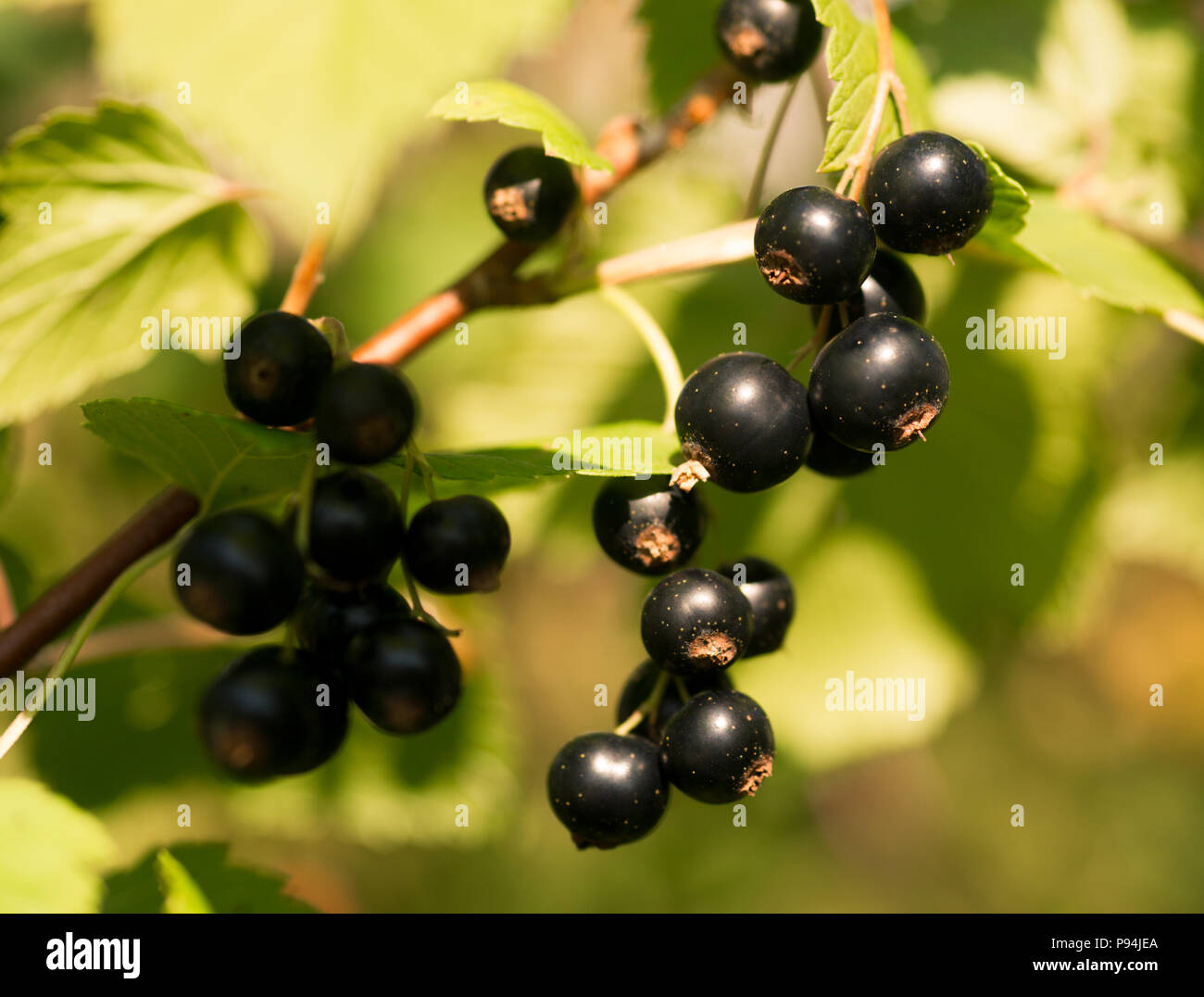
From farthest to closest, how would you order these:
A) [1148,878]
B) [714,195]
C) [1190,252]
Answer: [1148,878], [714,195], [1190,252]

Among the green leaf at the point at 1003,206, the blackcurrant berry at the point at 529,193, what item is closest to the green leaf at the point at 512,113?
the blackcurrant berry at the point at 529,193

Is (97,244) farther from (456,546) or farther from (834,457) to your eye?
(834,457)

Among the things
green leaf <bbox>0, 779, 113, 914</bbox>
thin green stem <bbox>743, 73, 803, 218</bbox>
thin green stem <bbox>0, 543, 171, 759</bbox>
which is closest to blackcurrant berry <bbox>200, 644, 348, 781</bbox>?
thin green stem <bbox>0, 543, 171, 759</bbox>

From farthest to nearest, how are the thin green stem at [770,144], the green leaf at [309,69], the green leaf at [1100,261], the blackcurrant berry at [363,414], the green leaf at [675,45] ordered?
1. the green leaf at [675,45]
2. the thin green stem at [770,144]
3. the green leaf at [1100,261]
4. the blackcurrant berry at [363,414]
5. the green leaf at [309,69]

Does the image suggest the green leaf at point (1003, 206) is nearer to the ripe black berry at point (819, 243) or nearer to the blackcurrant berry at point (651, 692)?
the ripe black berry at point (819, 243)

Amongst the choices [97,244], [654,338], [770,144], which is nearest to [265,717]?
[654,338]
